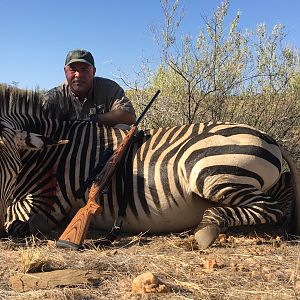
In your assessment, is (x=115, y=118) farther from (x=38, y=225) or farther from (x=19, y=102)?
(x=38, y=225)

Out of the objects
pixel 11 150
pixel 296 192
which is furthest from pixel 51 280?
pixel 296 192

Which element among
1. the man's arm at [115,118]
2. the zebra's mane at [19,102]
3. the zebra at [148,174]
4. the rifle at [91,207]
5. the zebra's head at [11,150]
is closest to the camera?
the rifle at [91,207]

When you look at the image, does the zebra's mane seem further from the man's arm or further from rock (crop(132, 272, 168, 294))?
rock (crop(132, 272, 168, 294))

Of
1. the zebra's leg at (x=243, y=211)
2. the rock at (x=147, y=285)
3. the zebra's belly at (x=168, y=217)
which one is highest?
the zebra's leg at (x=243, y=211)

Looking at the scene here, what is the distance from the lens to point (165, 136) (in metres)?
3.67

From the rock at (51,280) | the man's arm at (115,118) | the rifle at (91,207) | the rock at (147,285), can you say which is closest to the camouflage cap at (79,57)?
the man's arm at (115,118)

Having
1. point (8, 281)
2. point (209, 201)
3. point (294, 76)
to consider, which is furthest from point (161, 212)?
point (294, 76)

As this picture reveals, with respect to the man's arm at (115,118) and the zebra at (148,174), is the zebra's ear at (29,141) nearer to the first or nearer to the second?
the zebra at (148,174)

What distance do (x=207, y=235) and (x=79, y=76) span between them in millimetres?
2705

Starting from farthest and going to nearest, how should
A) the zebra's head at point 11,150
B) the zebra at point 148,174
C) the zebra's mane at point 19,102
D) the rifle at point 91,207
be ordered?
the zebra's mane at point 19,102, the zebra at point 148,174, the zebra's head at point 11,150, the rifle at point 91,207

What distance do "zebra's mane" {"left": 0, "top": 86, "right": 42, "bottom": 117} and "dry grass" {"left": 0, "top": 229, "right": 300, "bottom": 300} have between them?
114 cm

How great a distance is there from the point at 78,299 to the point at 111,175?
1375mm

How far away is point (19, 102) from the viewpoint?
3705mm

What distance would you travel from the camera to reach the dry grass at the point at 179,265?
2119 millimetres
